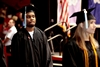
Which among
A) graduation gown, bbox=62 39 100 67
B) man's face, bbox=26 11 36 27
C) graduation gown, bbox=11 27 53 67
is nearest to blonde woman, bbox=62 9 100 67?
graduation gown, bbox=62 39 100 67

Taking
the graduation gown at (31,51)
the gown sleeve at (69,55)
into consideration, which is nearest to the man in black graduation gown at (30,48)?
the graduation gown at (31,51)

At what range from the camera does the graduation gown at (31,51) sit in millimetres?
5383

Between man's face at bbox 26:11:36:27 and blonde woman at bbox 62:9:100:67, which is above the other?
man's face at bbox 26:11:36:27

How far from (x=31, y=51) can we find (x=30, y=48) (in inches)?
2.4

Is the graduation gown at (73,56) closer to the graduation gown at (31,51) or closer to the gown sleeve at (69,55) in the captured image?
the gown sleeve at (69,55)

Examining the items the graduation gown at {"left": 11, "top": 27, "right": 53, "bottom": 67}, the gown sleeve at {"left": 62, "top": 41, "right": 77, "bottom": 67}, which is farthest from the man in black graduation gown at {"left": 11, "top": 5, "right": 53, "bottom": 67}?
Result: the gown sleeve at {"left": 62, "top": 41, "right": 77, "bottom": 67}

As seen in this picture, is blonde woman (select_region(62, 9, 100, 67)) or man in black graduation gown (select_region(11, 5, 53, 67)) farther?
man in black graduation gown (select_region(11, 5, 53, 67))

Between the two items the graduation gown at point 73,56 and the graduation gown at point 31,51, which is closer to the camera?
the graduation gown at point 73,56

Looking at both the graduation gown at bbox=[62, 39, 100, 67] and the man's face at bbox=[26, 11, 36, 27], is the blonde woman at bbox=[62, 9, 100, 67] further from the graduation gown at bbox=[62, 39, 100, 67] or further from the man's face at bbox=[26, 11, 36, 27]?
the man's face at bbox=[26, 11, 36, 27]

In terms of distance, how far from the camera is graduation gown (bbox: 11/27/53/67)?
538 cm

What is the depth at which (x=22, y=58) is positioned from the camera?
5.43m

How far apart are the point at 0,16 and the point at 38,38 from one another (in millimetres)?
4357

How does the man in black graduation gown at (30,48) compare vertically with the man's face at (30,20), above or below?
below

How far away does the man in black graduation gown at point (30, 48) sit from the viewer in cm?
538
